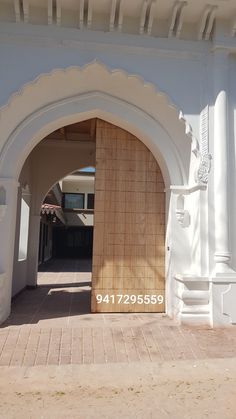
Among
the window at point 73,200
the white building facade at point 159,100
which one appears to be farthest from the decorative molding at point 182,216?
the window at point 73,200

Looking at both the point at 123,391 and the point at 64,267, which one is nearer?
the point at 123,391

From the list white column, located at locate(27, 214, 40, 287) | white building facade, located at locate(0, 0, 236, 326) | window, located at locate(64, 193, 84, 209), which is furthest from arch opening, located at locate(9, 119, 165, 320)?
window, located at locate(64, 193, 84, 209)

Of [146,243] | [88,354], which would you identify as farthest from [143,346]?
[146,243]

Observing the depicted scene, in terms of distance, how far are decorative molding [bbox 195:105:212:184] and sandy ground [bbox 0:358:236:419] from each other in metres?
2.61

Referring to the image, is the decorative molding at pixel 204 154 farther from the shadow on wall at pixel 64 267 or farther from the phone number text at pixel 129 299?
the shadow on wall at pixel 64 267

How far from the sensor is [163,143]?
19.1 feet

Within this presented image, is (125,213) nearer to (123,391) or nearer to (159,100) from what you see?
(159,100)

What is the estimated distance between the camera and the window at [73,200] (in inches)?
989

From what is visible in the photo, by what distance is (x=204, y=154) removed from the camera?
5.53m

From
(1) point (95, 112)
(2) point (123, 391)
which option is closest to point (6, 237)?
(1) point (95, 112)

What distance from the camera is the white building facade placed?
17.3 ft

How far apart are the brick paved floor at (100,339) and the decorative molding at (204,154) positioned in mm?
2209

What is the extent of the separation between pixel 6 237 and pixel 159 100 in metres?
3.15

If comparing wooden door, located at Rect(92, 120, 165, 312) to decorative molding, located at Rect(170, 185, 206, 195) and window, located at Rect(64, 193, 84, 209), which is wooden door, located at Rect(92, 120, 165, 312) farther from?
window, located at Rect(64, 193, 84, 209)
